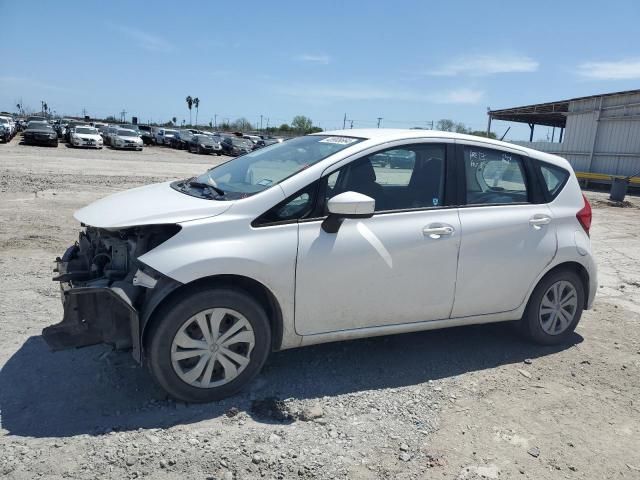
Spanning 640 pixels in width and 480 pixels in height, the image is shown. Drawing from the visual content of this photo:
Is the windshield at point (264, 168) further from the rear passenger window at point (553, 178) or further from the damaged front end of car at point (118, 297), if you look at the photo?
the rear passenger window at point (553, 178)

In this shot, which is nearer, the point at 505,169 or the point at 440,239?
the point at 440,239

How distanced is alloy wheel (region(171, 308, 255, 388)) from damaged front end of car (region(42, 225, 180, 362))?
0.26 metres

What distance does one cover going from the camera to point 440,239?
3.96m

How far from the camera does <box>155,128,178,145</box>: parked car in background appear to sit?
153 feet

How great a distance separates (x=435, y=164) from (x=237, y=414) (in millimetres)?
2403

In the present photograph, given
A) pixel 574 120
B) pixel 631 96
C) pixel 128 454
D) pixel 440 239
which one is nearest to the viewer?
A: pixel 128 454

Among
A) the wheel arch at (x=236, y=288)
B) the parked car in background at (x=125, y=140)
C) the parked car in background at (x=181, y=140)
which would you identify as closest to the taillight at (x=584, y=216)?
the wheel arch at (x=236, y=288)

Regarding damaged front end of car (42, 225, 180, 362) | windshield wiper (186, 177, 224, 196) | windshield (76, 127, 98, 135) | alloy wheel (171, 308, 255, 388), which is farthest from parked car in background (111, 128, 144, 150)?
alloy wheel (171, 308, 255, 388)

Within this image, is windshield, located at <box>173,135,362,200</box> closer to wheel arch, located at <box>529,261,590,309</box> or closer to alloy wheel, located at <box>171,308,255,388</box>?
alloy wheel, located at <box>171,308,255,388</box>

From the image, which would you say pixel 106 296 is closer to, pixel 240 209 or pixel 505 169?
pixel 240 209

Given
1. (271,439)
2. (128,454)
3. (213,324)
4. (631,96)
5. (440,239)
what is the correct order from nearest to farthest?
(128,454) → (271,439) → (213,324) → (440,239) → (631,96)

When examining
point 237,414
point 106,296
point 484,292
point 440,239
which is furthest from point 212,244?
point 484,292

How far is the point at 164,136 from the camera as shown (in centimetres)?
4709

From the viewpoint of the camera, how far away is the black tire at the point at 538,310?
458 cm
